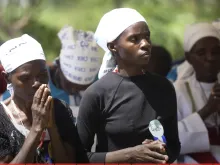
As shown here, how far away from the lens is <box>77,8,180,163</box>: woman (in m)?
3.54

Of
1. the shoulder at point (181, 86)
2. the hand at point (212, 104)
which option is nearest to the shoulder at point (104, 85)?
the hand at point (212, 104)

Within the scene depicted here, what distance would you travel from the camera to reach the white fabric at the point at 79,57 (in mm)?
5121

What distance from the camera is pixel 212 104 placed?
15.5 feet

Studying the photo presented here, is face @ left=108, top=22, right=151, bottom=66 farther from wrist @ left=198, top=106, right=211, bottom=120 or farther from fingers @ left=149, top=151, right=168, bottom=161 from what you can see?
wrist @ left=198, top=106, right=211, bottom=120

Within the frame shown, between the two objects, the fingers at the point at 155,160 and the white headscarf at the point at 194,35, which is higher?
the white headscarf at the point at 194,35

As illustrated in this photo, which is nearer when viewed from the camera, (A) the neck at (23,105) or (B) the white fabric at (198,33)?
(A) the neck at (23,105)

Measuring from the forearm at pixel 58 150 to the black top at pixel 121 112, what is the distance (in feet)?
0.51

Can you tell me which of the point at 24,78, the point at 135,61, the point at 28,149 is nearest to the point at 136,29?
the point at 135,61

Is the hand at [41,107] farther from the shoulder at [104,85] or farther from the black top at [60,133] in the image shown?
the shoulder at [104,85]

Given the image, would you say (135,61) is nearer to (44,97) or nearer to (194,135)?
(44,97)

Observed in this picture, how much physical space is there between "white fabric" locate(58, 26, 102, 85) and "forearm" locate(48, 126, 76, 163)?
5.47 feet

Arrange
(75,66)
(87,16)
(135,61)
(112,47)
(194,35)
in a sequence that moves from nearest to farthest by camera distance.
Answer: (135,61) < (112,47) < (75,66) < (194,35) < (87,16)

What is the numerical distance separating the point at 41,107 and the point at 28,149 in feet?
0.79

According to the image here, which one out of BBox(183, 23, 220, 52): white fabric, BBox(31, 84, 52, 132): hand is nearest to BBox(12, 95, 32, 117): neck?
BBox(31, 84, 52, 132): hand
